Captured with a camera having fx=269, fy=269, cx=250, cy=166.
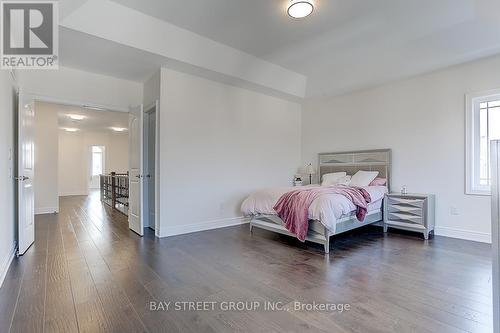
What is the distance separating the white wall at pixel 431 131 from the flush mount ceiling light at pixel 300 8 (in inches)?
99.4

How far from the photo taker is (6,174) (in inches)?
111

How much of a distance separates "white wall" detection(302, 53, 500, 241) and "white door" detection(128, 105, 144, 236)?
3882 millimetres

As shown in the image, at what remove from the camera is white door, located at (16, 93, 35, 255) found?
3.20m

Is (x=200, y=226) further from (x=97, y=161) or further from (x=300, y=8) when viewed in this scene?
(x=97, y=161)

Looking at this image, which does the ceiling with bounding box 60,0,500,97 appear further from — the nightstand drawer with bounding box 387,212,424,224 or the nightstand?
the nightstand drawer with bounding box 387,212,424,224

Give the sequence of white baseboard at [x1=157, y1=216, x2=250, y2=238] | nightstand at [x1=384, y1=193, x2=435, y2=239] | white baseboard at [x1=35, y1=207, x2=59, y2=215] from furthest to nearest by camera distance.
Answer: white baseboard at [x1=35, y1=207, x2=59, y2=215] < white baseboard at [x1=157, y1=216, x2=250, y2=238] < nightstand at [x1=384, y1=193, x2=435, y2=239]

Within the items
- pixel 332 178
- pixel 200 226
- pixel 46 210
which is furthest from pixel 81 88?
pixel 332 178

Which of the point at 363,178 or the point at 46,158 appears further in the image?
the point at 46,158

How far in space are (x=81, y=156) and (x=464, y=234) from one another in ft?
39.4

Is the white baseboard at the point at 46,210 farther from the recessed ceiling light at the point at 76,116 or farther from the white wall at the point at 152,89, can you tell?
the white wall at the point at 152,89

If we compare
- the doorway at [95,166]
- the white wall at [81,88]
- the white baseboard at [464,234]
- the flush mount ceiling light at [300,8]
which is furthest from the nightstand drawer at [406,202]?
the doorway at [95,166]

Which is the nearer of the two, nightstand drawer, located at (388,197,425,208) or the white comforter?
the white comforter

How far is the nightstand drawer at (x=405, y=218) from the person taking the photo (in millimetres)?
4035

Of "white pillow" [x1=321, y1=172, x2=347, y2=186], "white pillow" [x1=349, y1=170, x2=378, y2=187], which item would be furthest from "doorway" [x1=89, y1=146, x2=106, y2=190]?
"white pillow" [x1=349, y1=170, x2=378, y2=187]
